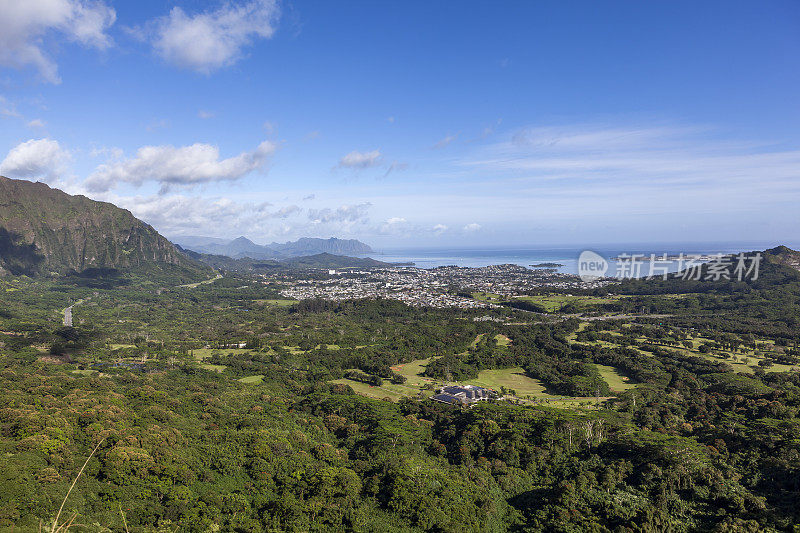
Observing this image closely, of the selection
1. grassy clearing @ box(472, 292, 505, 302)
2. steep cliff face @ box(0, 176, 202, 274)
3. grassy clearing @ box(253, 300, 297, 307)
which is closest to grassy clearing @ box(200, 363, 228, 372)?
grassy clearing @ box(253, 300, 297, 307)

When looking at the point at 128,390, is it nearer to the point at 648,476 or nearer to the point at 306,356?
the point at 306,356

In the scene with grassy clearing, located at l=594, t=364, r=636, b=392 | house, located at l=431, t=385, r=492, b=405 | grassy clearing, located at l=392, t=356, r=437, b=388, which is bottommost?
grassy clearing, located at l=392, t=356, r=437, b=388

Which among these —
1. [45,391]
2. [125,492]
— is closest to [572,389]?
[125,492]

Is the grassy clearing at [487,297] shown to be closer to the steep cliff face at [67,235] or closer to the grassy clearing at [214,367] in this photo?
the grassy clearing at [214,367]

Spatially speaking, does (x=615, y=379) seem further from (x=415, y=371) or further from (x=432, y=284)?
(x=432, y=284)

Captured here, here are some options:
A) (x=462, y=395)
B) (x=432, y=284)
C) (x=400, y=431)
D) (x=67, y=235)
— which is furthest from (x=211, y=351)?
(x=67, y=235)

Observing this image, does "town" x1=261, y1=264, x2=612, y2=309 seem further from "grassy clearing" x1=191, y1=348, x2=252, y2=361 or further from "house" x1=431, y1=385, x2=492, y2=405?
"house" x1=431, y1=385, x2=492, y2=405
